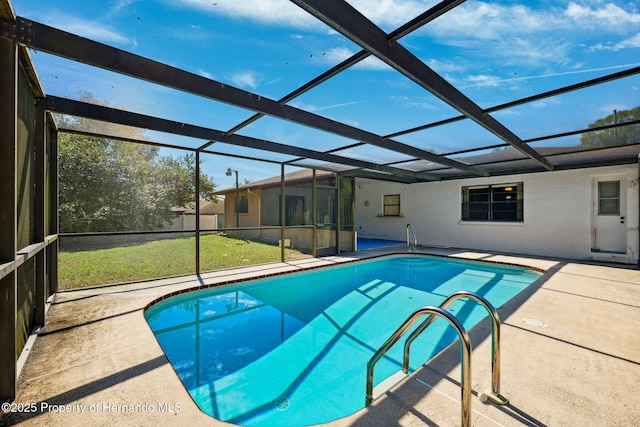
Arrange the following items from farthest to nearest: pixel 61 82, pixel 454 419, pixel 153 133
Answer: pixel 153 133, pixel 61 82, pixel 454 419

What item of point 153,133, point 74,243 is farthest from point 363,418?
point 74,243

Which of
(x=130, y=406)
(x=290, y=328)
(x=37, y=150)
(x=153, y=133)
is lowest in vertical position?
(x=290, y=328)

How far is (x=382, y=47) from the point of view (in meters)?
2.19

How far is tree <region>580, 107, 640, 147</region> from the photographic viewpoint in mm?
3824

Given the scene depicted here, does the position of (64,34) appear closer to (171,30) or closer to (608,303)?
(171,30)

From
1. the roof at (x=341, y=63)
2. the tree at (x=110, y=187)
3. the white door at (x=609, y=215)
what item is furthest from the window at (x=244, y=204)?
the white door at (x=609, y=215)

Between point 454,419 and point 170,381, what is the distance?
2145 millimetres

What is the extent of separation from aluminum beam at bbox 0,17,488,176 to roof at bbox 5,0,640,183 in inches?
0.4

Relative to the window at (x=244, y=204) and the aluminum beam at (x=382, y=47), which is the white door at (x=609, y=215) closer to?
the aluminum beam at (x=382, y=47)

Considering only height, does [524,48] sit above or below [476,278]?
above

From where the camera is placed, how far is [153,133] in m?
4.57

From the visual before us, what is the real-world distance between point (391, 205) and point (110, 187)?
32.9 ft

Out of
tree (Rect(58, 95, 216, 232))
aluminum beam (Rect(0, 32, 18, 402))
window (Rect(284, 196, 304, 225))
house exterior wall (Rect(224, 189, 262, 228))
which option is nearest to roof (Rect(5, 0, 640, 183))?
aluminum beam (Rect(0, 32, 18, 402))

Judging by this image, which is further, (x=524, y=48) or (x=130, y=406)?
(x=524, y=48)
